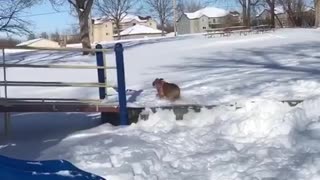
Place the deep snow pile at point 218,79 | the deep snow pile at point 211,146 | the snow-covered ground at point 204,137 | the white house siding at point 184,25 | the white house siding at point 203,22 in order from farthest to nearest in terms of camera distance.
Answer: the white house siding at point 184,25, the white house siding at point 203,22, the deep snow pile at point 218,79, the snow-covered ground at point 204,137, the deep snow pile at point 211,146

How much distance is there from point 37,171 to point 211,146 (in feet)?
9.47

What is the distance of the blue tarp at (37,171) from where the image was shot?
14.2 feet

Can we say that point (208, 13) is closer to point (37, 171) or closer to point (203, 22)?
point (203, 22)

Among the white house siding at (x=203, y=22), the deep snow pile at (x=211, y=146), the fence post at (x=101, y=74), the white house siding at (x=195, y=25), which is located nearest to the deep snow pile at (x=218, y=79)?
the fence post at (x=101, y=74)

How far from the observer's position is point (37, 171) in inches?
180

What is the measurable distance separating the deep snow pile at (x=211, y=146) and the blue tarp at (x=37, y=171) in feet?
2.77

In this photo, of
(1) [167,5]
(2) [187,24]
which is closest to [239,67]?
(1) [167,5]

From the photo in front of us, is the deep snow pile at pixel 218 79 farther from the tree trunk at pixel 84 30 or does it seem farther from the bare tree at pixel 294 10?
the bare tree at pixel 294 10

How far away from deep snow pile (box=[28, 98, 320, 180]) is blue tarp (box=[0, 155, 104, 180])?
845 millimetres

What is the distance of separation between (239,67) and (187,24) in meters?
97.2

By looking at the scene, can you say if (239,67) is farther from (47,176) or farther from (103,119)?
(47,176)

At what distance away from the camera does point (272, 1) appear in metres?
52.2

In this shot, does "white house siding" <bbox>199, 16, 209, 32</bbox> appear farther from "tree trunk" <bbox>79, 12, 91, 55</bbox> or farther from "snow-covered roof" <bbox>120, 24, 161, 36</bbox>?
"tree trunk" <bbox>79, 12, 91, 55</bbox>

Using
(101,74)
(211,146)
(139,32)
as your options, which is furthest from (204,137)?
(139,32)
